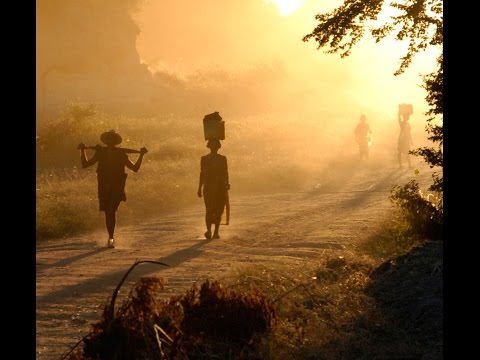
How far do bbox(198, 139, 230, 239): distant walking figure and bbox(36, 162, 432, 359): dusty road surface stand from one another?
407 mm

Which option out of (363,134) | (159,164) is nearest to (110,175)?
(159,164)

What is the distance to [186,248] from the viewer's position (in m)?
12.8

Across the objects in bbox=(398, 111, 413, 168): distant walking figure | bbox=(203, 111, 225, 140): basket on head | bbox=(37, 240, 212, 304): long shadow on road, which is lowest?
bbox=(37, 240, 212, 304): long shadow on road

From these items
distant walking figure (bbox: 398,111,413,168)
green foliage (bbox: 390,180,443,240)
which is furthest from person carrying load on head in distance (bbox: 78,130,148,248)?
distant walking figure (bbox: 398,111,413,168)

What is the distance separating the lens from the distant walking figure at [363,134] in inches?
1131

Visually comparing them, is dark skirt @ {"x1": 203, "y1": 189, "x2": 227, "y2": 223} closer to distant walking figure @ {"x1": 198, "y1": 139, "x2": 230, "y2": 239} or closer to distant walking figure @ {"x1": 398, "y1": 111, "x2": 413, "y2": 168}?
distant walking figure @ {"x1": 198, "y1": 139, "x2": 230, "y2": 239}

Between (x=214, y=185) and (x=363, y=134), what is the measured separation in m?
15.7

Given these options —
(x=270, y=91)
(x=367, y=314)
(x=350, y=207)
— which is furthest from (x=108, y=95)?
(x=367, y=314)

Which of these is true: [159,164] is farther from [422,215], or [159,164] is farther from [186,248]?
[422,215]

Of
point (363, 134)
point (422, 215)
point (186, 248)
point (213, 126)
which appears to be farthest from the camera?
point (363, 134)

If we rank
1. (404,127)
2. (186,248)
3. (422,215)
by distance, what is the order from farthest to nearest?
(404,127) → (186,248) → (422,215)

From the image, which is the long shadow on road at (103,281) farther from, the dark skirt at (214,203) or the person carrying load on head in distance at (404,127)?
the person carrying load on head in distance at (404,127)

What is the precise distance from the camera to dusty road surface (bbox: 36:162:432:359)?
843 cm
